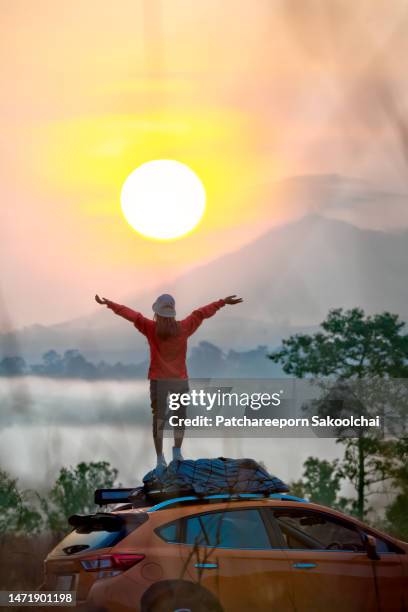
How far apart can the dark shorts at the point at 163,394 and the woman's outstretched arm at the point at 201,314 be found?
603 millimetres

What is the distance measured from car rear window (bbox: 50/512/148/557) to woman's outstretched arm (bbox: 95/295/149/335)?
112 inches

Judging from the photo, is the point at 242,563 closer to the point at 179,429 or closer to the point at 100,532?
the point at 100,532

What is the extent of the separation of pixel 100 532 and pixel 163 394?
237cm

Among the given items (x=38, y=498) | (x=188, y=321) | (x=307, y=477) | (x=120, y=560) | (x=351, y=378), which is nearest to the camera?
(x=38, y=498)

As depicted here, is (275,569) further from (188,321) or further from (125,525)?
(188,321)

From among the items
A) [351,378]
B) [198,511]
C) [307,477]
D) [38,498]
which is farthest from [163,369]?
[351,378]

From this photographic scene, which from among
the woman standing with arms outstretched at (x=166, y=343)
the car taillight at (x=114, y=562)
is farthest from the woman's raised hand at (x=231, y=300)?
the car taillight at (x=114, y=562)

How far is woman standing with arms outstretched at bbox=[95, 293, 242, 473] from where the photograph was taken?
12195mm

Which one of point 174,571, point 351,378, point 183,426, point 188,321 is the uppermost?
point 351,378

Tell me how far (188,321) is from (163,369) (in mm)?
665

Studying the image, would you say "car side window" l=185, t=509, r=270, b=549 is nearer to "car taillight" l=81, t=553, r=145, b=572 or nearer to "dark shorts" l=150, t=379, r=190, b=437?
"car taillight" l=81, t=553, r=145, b=572

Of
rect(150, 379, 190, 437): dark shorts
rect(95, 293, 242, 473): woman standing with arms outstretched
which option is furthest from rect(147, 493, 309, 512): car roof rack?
rect(95, 293, 242, 473): woman standing with arms outstretched

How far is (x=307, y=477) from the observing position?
81.5ft

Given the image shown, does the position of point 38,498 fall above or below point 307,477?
below
